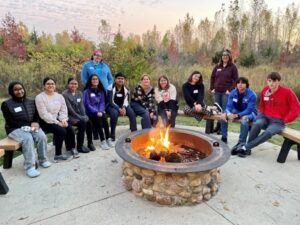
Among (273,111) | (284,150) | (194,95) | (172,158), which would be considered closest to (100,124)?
(172,158)

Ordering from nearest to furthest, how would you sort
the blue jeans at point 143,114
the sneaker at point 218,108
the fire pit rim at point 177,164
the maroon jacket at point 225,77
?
the fire pit rim at point 177,164
the blue jeans at point 143,114
the maroon jacket at point 225,77
the sneaker at point 218,108

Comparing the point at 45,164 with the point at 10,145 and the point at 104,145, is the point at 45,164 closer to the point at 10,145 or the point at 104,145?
the point at 10,145

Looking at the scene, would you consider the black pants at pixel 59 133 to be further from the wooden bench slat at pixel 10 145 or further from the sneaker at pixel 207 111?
the sneaker at pixel 207 111

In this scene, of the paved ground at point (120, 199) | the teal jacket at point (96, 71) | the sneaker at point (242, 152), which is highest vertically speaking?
the teal jacket at point (96, 71)

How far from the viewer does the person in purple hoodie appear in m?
4.86

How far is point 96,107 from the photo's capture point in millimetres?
4988

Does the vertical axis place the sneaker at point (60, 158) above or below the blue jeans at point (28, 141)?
below

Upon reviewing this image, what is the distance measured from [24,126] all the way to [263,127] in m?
3.99

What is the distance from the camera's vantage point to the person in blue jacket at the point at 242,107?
480 centimetres

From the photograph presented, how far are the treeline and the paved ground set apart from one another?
6654mm

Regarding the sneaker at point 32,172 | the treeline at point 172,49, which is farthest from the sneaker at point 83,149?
the treeline at point 172,49

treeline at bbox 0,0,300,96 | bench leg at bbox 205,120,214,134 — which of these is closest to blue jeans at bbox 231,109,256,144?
bench leg at bbox 205,120,214,134

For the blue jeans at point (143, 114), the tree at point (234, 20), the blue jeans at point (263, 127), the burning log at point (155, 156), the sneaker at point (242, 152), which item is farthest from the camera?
the tree at point (234, 20)

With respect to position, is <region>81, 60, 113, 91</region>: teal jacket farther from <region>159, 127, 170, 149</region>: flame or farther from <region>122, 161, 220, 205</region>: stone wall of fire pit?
<region>122, 161, 220, 205</region>: stone wall of fire pit
